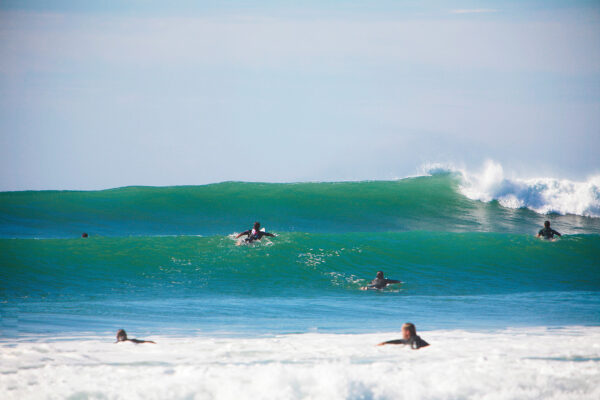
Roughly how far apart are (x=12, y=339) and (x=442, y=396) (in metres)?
5.27

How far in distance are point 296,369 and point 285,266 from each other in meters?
7.56

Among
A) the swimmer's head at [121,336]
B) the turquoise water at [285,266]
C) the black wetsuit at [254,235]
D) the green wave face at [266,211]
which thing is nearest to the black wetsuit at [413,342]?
the turquoise water at [285,266]

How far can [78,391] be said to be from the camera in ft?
19.0

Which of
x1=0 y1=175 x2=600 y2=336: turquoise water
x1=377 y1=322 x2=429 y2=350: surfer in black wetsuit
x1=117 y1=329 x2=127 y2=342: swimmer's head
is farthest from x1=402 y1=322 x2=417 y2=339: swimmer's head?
x1=117 y1=329 x2=127 y2=342: swimmer's head

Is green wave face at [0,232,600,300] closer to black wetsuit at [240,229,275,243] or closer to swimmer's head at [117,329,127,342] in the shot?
black wetsuit at [240,229,275,243]

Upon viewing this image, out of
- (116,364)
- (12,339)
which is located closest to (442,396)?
(116,364)

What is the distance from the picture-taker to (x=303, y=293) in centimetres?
1223

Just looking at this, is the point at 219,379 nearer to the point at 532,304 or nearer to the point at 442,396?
the point at 442,396

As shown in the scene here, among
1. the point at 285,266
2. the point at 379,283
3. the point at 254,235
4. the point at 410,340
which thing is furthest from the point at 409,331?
the point at 254,235

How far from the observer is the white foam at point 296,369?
19.3 ft

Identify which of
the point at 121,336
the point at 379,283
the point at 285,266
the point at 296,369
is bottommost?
the point at 296,369

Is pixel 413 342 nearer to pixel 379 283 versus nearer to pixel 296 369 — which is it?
pixel 296 369

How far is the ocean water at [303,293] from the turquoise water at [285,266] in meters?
0.07

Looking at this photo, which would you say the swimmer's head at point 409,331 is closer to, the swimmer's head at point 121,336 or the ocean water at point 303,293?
the ocean water at point 303,293
